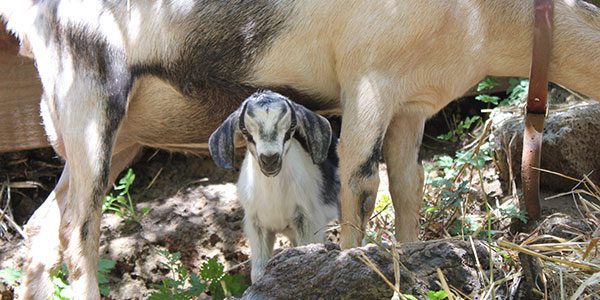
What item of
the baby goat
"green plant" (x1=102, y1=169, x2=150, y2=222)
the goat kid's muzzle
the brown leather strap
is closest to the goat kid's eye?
the baby goat

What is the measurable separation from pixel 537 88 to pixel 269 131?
4.36 feet

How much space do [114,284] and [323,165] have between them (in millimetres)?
1515

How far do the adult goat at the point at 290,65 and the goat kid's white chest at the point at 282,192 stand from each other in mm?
306

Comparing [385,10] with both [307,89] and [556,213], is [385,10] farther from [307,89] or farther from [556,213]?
[556,213]

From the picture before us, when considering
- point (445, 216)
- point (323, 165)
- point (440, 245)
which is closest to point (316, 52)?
point (323, 165)

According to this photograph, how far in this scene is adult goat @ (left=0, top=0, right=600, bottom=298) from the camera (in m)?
4.25

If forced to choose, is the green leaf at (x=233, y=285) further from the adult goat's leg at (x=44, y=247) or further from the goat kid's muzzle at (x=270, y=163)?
the adult goat's leg at (x=44, y=247)

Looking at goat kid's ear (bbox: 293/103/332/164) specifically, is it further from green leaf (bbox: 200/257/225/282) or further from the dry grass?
green leaf (bbox: 200/257/225/282)

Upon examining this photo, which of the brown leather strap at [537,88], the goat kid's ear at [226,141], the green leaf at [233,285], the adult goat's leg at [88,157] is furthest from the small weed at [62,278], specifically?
the brown leather strap at [537,88]

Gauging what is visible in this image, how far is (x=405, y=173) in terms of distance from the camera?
4.71 m

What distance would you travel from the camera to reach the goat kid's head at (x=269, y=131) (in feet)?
13.5

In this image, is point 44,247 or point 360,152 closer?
point 360,152

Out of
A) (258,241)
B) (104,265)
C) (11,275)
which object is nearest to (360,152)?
(258,241)

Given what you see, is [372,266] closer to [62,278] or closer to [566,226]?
[566,226]
